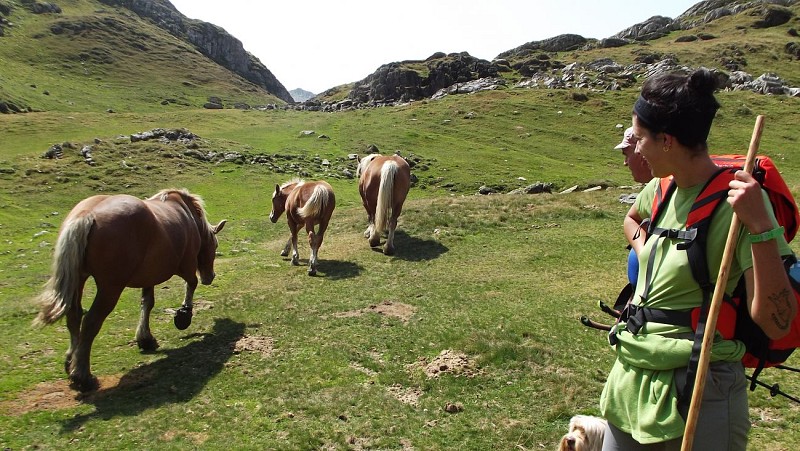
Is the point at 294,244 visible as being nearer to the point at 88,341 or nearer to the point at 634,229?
the point at 88,341

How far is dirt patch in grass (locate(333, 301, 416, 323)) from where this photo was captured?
10.4m

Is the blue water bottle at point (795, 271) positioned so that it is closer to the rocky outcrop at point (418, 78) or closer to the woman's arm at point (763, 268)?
the woman's arm at point (763, 268)

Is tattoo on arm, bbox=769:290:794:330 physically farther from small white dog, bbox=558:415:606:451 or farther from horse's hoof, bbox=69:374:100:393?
horse's hoof, bbox=69:374:100:393

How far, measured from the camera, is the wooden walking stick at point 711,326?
2449 mm

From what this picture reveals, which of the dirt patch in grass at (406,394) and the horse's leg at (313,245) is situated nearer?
the dirt patch in grass at (406,394)

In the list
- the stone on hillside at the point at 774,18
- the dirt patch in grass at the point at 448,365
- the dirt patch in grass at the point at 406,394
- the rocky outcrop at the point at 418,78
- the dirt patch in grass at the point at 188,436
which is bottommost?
the dirt patch in grass at the point at 406,394

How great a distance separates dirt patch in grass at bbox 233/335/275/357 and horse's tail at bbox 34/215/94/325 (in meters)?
2.73

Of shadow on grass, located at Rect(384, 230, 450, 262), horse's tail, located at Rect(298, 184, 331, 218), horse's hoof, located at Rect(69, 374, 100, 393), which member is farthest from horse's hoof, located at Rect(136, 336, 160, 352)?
shadow on grass, located at Rect(384, 230, 450, 262)

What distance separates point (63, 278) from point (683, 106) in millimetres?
7574

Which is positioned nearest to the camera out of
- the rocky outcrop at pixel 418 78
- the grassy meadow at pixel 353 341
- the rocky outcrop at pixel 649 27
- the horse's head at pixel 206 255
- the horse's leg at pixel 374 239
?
the grassy meadow at pixel 353 341

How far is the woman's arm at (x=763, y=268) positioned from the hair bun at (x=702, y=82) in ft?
1.53

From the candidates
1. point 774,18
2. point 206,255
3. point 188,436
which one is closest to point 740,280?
point 188,436

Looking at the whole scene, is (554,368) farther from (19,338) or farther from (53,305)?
(19,338)

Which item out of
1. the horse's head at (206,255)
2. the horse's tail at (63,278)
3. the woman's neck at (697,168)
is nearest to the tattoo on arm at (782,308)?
the woman's neck at (697,168)
